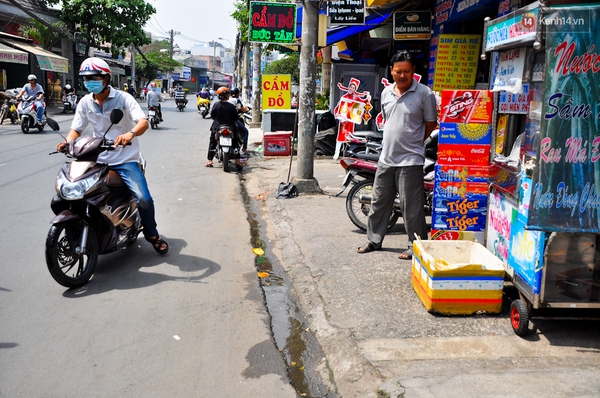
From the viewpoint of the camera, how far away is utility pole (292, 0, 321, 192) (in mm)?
8797

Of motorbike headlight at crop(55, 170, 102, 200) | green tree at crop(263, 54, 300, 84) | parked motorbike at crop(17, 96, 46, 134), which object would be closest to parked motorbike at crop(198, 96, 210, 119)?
parked motorbike at crop(17, 96, 46, 134)

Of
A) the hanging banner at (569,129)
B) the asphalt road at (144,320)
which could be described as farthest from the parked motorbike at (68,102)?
the hanging banner at (569,129)

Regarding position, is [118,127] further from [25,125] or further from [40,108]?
[40,108]

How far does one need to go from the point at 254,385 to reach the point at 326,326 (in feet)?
2.98

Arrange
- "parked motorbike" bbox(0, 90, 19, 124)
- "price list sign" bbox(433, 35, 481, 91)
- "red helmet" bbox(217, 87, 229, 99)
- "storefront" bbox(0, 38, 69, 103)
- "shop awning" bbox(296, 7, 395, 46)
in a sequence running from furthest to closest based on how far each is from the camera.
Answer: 1. "storefront" bbox(0, 38, 69, 103)
2. "parked motorbike" bbox(0, 90, 19, 124)
3. "shop awning" bbox(296, 7, 395, 46)
4. "red helmet" bbox(217, 87, 229, 99)
5. "price list sign" bbox(433, 35, 481, 91)

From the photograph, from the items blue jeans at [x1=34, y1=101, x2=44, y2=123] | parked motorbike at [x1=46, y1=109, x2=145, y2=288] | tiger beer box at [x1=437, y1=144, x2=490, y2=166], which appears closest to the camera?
parked motorbike at [x1=46, y1=109, x2=145, y2=288]

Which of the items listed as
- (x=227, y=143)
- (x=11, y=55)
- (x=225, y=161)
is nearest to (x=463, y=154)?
(x=227, y=143)

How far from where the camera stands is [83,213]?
16.1 feet

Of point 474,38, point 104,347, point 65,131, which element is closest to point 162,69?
point 65,131

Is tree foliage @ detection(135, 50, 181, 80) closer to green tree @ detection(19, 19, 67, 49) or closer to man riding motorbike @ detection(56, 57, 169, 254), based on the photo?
green tree @ detection(19, 19, 67, 49)

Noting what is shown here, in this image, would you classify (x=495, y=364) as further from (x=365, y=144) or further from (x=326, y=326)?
(x=365, y=144)

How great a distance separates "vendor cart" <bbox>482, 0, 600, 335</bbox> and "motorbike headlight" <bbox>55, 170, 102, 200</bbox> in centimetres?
341

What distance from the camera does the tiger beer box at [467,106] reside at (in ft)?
15.9

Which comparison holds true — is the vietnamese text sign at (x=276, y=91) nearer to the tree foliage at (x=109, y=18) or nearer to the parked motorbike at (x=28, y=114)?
the parked motorbike at (x=28, y=114)
